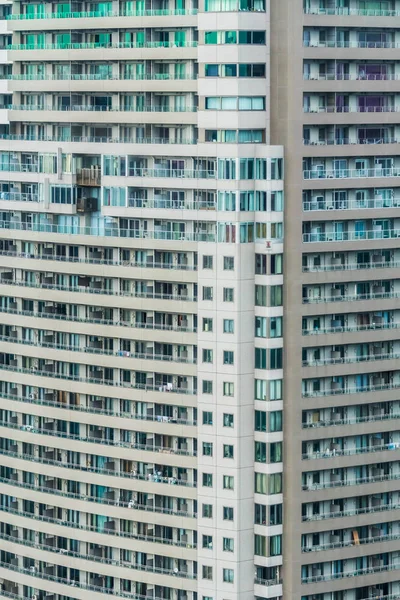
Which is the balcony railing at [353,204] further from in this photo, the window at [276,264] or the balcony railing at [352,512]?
the balcony railing at [352,512]

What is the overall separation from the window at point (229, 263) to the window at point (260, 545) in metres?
18.2

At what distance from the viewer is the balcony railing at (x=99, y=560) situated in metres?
144

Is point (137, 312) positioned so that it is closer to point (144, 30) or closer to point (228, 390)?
point (228, 390)

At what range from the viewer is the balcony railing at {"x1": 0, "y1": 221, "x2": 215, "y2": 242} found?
5522 inches

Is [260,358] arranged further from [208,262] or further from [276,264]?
[208,262]

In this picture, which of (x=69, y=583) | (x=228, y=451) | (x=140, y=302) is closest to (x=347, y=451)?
(x=228, y=451)

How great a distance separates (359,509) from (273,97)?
94.8ft

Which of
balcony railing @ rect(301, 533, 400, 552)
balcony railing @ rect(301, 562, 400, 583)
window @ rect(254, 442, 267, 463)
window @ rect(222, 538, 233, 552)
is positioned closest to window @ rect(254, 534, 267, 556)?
window @ rect(222, 538, 233, 552)

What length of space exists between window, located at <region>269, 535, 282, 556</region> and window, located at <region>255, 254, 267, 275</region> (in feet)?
58.7

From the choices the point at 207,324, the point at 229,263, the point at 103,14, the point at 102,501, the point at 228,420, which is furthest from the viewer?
the point at 102,501

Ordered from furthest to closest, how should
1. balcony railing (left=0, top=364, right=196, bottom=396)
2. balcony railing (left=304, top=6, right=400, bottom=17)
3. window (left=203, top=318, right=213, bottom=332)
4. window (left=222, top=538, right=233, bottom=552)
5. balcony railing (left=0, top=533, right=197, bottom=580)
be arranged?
balcony railing (left=0, top=533, right=197, bottom=580) < balcony railing (left=0, top=364, right=196, bottom=396) < window (left=222, top=538, right=233, bottom=552) < window (left=203, top=318, right=213, bottom=332) < balcony railing (left=304, top=6, right=400, bottom=17)

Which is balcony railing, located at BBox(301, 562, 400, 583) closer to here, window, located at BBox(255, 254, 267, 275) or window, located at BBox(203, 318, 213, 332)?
window, located at BBox(203, 318, 213, 332)

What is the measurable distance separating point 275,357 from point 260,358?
100cm

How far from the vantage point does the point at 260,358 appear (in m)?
139
